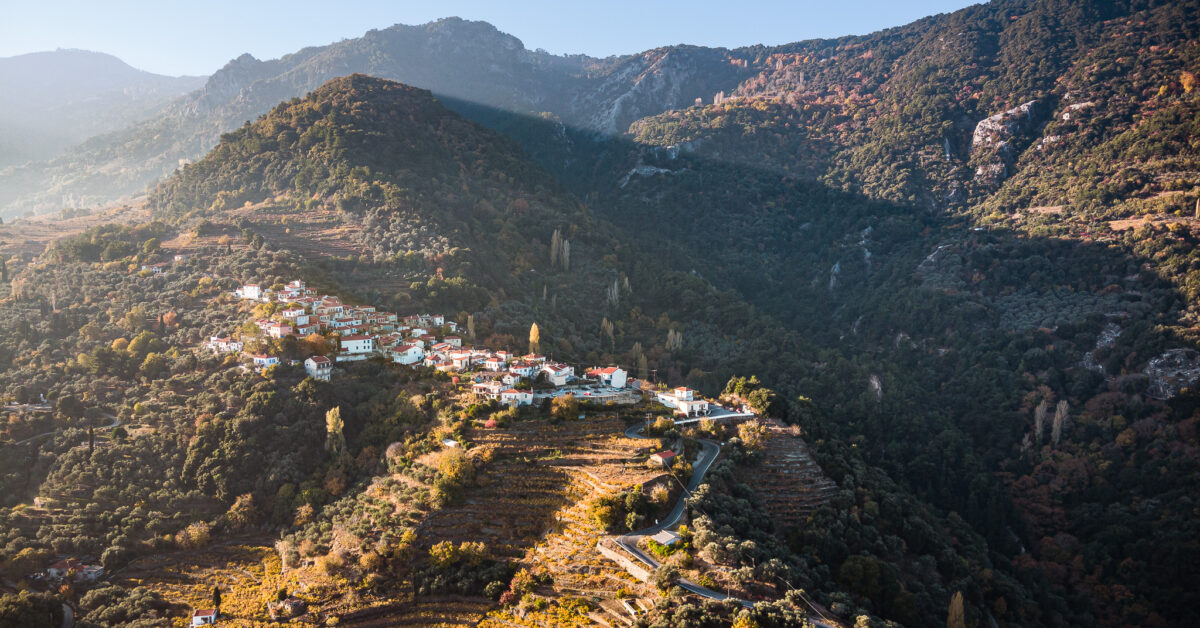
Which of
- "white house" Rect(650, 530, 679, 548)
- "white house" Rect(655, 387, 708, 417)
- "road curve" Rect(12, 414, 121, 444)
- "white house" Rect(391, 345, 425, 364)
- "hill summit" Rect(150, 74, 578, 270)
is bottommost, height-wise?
"white house" Rect(650, 530, 679, 548)

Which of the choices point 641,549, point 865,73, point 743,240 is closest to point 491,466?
point 641,549

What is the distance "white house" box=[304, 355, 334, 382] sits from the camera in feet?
149

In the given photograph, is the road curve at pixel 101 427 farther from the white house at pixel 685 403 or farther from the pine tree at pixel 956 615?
the pine tree at pixel 956 615

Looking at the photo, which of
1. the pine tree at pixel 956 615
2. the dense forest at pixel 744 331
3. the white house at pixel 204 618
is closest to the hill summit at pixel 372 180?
the dense forest at pixel 744 331

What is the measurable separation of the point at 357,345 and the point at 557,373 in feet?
48.0

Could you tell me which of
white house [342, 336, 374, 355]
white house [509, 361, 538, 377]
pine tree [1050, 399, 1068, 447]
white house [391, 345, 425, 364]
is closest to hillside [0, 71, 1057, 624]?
white house [391, 345, 425, 364]

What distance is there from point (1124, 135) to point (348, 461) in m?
106

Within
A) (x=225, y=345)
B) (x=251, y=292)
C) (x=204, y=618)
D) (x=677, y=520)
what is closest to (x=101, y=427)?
(x=225, y=345)

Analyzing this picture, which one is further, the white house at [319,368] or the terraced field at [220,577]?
the white house at [319,368]

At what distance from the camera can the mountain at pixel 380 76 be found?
13212cm

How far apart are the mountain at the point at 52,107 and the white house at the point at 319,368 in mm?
Result: 133944

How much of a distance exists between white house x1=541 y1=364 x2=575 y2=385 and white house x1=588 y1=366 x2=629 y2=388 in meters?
1.96

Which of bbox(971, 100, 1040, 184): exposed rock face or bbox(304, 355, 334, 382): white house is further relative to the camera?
bbox(971, 100, 1040, 184): exposed rock face

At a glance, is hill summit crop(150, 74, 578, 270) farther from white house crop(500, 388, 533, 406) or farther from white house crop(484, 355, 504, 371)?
white house crop(500, 388, 533, 406)
